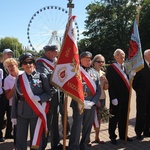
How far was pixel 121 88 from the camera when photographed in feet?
19.8

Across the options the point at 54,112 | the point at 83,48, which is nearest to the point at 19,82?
the point at 54,112

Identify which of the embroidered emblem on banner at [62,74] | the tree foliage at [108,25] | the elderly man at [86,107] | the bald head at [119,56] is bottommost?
the elderly man at [86,107]

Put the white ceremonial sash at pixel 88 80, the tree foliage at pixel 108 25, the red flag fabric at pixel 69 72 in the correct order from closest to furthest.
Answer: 1. the red flag fabric at pixel 69 72
2. the white ceremonial sash at pixel 88 80
3. the tree foliage at pixel 108 25

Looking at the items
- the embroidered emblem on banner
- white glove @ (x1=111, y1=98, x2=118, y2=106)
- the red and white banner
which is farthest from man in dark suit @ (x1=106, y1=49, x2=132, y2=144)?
the red and white banner

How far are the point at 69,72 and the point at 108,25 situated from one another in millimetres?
45299

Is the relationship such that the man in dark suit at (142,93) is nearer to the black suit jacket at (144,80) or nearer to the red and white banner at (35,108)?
the black suit jacket at (144,80)

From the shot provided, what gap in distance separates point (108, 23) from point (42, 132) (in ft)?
150

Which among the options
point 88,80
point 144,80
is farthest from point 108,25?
point 88,80

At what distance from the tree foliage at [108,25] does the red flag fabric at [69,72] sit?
42.7 meters

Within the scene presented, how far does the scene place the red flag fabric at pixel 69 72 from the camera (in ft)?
14.9

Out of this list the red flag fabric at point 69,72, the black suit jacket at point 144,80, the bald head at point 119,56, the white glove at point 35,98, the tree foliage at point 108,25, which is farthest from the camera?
the tree foliage at point 108,25

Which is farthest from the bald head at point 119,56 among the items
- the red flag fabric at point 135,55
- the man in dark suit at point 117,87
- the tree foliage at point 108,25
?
the tree foliage at point 108,25

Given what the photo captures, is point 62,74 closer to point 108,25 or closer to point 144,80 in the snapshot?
point 144,80

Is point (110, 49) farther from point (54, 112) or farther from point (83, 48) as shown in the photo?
point (54, 112)
